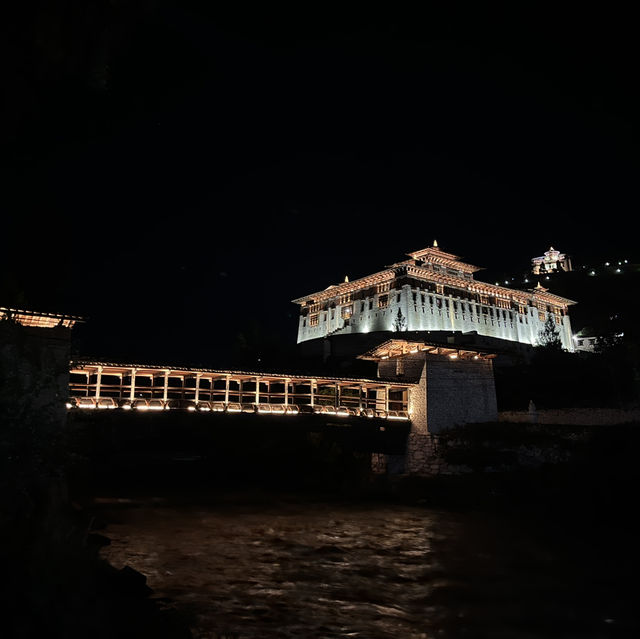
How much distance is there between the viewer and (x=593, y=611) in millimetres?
11469

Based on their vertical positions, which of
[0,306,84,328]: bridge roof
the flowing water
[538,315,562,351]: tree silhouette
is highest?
[538,315,562,351]: tree silhouette

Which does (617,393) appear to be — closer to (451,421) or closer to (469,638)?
(451,421)

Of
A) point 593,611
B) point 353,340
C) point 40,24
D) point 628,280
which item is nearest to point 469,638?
point 593,611

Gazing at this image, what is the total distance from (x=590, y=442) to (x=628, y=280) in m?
81.0

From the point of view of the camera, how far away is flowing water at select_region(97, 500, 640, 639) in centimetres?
1047

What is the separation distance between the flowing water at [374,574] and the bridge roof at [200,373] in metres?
5.82

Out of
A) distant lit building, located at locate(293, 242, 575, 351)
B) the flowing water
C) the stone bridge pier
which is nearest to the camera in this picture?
the flowing water

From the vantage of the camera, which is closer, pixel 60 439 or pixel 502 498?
pixel 60 439

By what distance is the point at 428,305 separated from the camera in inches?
2576

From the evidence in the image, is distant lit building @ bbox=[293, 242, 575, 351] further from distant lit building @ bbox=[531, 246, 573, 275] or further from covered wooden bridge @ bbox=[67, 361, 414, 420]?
distant lit building @ bbox=[531, 246, 573, 275]

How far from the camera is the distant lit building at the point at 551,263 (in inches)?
4343

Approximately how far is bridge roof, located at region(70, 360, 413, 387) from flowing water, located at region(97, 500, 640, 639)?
19.1ft

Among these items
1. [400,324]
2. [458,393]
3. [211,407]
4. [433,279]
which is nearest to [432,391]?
[458,393]

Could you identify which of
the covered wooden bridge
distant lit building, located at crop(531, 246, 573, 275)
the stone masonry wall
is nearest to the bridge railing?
the covered wooden bridge
